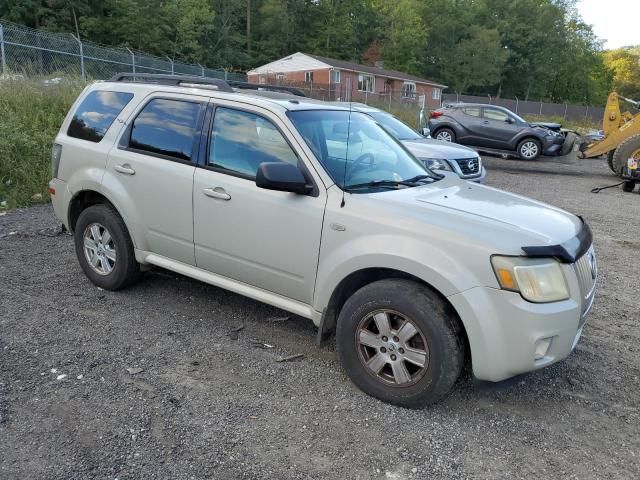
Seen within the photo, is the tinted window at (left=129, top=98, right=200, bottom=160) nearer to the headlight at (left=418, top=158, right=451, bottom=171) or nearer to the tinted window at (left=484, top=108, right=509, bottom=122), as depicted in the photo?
the headlight at (left=418, top=158, right=451, bottom=171)

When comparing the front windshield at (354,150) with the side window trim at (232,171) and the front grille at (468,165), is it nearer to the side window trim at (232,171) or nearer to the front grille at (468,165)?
the side window trim at (232,171)

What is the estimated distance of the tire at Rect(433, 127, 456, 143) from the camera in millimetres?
18156

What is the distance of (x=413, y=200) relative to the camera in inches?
135

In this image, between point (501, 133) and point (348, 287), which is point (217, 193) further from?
point (501, 133)

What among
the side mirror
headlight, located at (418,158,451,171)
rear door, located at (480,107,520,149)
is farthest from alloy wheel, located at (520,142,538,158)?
the side mirror

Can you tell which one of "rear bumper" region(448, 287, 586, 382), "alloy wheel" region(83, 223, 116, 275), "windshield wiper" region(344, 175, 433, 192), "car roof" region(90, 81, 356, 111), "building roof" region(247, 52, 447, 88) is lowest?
"alloy wheel" region(83, 223, 116, 275)

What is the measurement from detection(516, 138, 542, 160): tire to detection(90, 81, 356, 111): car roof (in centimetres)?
1501

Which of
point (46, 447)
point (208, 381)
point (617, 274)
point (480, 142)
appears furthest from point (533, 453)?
point (480, 142)

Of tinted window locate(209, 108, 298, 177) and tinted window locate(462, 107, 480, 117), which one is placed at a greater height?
tinted window locate(462, 107, 480, 117)

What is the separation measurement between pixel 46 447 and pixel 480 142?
56.3ft

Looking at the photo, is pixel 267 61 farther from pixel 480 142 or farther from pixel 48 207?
pixel 48 207

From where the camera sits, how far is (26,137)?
9.05 metres

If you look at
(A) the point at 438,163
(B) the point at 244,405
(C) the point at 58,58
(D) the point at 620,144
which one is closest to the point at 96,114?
(B) the point at 244,405

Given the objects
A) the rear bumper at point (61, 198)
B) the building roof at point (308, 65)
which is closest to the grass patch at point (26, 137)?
the rear bumper at point (61, 198)
